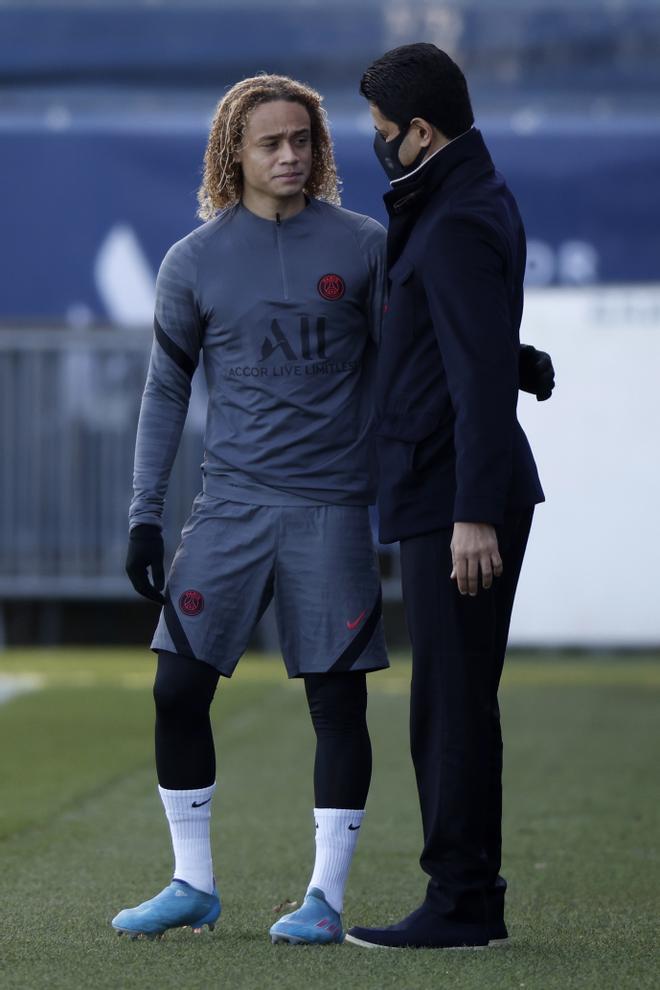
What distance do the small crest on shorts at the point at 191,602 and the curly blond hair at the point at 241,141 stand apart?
823 millimetres

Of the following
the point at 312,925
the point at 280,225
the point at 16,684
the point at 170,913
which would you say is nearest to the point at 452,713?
the point at 312,925

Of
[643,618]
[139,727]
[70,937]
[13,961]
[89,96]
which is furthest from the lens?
[643,618]

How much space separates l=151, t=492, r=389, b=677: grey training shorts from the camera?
376cm

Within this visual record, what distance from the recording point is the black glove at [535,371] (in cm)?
390

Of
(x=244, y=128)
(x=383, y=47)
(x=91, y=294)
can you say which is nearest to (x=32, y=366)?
(x=91, y=294)

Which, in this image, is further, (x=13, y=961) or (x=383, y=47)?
(x=383, y=47)

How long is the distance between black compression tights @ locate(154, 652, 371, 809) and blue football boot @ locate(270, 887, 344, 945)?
0.19m

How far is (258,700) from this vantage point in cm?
866

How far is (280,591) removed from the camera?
3.82 meters

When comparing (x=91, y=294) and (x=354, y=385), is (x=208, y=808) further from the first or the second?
(x=91, y=294)

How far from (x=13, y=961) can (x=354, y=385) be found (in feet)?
4.29

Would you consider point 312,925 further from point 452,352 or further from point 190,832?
point 452,352

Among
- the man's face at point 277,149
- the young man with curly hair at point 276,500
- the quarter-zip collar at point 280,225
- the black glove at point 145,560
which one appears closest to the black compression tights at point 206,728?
the young man with curly hair at point 276,500

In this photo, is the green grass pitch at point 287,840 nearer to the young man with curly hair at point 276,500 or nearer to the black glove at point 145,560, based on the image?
the young man with curly hair at point 276,500
